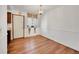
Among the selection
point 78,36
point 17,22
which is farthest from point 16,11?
point 78,36

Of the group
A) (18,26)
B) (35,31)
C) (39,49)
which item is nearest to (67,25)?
(39,49)

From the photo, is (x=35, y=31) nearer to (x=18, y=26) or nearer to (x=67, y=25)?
(x=18, y=26)

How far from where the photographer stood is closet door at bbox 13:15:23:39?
676 cm

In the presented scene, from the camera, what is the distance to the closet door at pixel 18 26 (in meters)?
6.76

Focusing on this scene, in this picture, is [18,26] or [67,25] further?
[18,26]

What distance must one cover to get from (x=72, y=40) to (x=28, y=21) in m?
5.01

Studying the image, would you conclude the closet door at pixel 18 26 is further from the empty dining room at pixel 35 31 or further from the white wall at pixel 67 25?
the white wall at pixel 67 25

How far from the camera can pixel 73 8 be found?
4270 millimetres

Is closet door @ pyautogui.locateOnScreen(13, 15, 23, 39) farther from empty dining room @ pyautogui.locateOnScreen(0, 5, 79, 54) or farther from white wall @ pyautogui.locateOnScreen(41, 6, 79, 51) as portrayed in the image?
white wall @ pyautogui.locateOnScreen(41, 6, 79, 51)

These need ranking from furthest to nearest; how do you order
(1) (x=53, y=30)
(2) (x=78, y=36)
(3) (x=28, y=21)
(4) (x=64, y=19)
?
(3) (x=28, y=21), (1) (x=53, y=30), (4) (x=64, y=19), (2) (x=78, y=36)

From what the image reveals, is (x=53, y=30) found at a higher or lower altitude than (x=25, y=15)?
lower

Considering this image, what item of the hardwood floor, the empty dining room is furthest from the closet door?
the hardwood floor

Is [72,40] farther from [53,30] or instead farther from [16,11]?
[16,11]

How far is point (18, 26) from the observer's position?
279 inches
